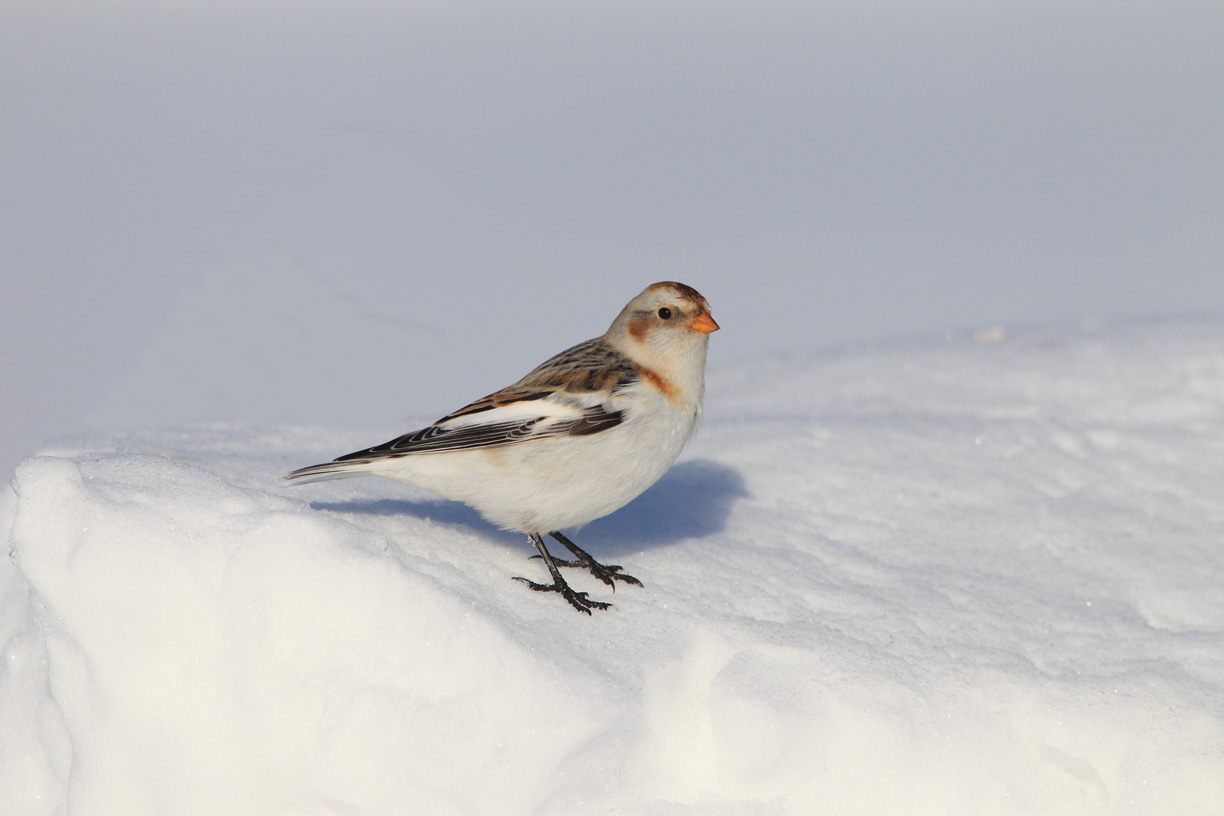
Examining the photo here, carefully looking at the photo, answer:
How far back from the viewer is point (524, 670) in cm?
287

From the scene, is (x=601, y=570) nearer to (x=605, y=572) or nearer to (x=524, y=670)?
(x=605, y=572)

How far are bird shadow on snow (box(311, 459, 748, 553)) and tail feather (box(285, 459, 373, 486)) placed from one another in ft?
0.81

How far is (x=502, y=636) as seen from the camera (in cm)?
295

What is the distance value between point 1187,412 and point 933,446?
1782 millimetres

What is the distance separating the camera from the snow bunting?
3469 mm

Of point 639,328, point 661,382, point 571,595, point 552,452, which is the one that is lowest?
point 571,595

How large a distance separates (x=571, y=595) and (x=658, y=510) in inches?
49.8

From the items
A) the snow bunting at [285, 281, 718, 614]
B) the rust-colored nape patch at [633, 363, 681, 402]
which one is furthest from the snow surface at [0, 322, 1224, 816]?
the rust-colored nape patch at [633, 363, 681, 402]

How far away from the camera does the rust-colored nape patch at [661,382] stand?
3736 mm

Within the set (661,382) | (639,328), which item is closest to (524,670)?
(661,382)

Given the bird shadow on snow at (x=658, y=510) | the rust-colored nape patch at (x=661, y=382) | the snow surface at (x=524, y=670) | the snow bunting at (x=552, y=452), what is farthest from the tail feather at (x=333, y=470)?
the rust-colored nape patch at (x=661, y=382)

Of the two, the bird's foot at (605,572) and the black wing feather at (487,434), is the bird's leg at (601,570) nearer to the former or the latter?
the bird's foot at (605,572)

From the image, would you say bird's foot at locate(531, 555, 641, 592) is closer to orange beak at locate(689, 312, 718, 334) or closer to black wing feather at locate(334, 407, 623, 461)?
black wing feather at locate(334, 407, 623, 461)

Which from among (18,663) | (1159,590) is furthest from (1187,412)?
(18,663)
